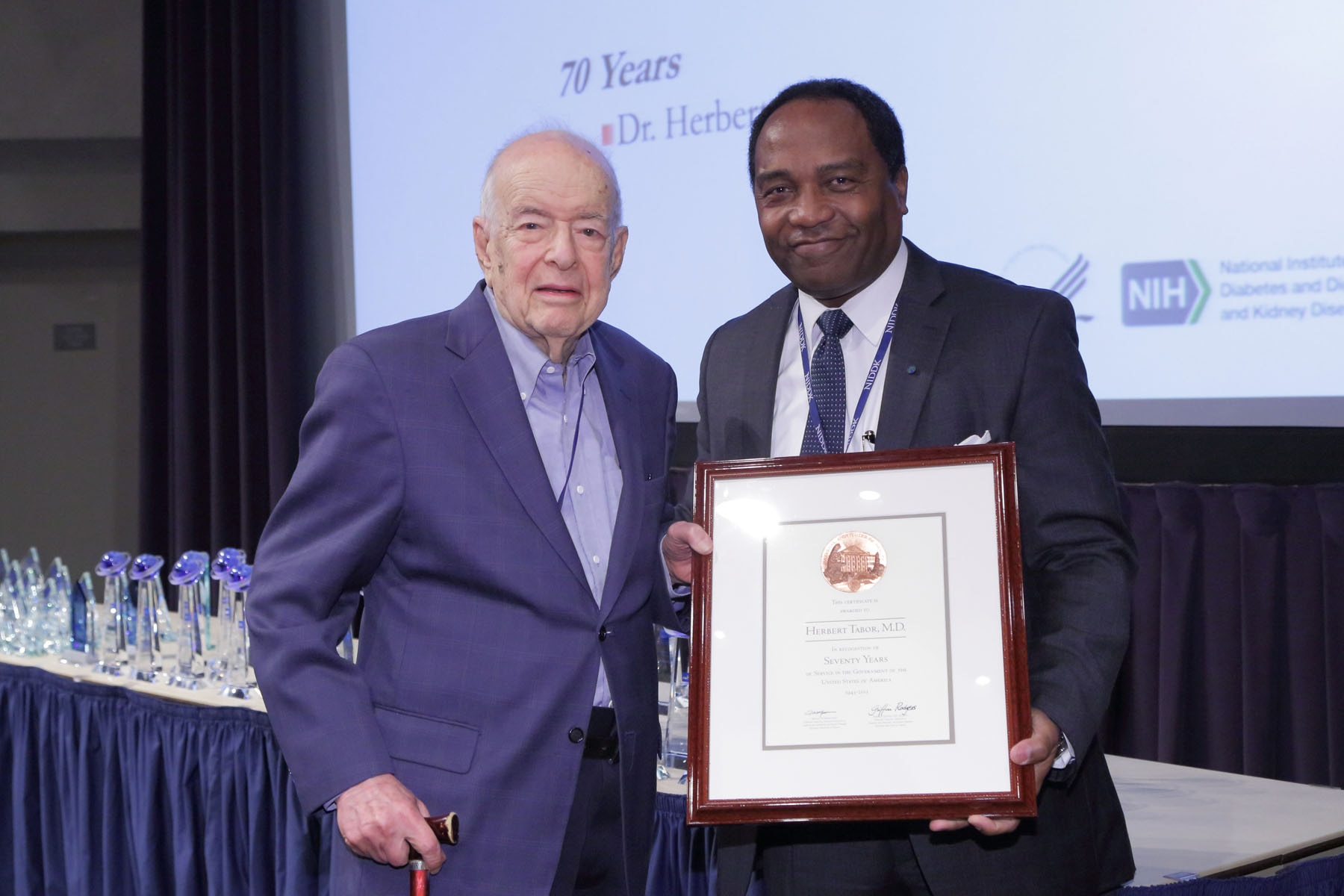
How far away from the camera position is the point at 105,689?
3.12 m

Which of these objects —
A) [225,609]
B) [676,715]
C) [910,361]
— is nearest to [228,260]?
[225,609]

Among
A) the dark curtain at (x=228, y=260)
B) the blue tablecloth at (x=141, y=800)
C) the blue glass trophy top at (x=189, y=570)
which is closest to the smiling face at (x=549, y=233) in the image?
the blue tablecloth at (x=141, y=800)

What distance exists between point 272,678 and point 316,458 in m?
0.27

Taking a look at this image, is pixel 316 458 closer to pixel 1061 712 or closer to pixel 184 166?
pixel 1061 712

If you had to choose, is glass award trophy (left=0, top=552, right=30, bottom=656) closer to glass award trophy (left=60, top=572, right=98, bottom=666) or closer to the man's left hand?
glass award trophy (left=60, top=572, right=98, bottom=666)

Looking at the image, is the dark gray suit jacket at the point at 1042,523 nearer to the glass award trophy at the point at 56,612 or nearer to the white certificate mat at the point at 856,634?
the white certificate mat at the point at 856,634

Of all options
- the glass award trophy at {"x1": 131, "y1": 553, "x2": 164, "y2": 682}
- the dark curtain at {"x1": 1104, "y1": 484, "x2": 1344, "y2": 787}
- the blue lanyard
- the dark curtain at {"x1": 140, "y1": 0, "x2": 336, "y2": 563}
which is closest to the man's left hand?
the blue lanyard

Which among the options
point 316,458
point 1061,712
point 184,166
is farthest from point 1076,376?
point 184,166

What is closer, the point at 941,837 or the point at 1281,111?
the point at 941,837

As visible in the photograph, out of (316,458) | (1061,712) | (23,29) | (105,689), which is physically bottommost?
(105,689)

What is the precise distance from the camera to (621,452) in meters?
1.76

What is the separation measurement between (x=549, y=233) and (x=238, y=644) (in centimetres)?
186

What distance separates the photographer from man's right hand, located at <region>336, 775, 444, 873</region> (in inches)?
58.0

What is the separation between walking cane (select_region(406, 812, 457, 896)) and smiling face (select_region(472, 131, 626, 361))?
62 cm
